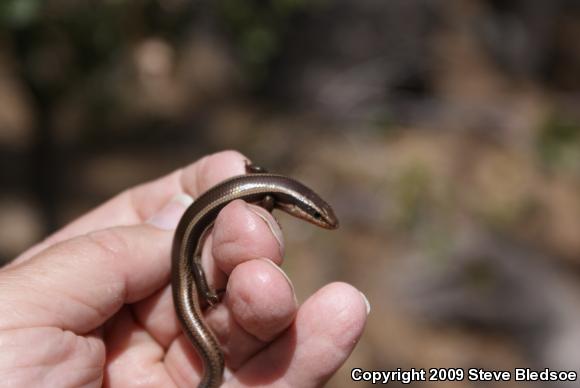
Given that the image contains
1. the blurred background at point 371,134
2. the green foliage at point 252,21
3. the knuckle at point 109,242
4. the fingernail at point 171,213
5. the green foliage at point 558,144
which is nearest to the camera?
the knuckle at point 109,242

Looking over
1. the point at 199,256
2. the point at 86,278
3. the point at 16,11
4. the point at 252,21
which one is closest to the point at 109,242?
the point at 86,278

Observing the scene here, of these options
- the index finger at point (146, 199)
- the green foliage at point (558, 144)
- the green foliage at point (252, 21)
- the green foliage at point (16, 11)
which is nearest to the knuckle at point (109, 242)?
the index finger at point (146, 199)

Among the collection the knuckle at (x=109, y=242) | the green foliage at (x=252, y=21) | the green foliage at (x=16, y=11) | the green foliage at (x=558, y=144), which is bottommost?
the green foliage at (x=558, y=144)

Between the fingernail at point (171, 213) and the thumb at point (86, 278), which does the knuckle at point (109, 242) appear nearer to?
the thumb at point (86, 278)

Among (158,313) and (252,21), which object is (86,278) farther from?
(252,21)

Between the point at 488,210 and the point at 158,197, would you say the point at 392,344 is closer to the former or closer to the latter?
the point at 488,210
